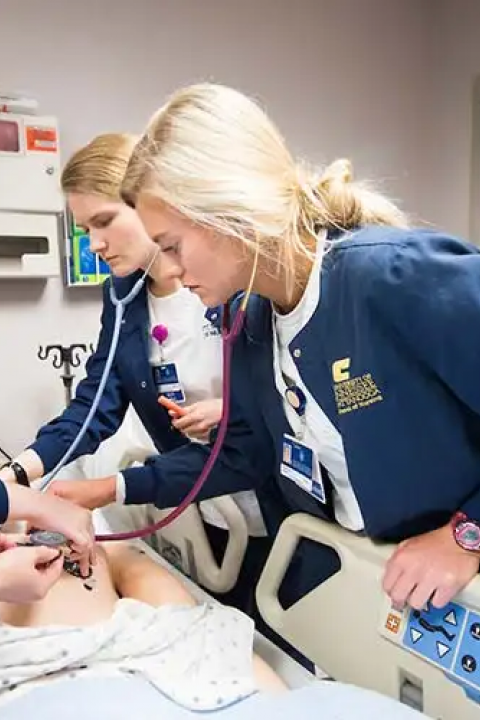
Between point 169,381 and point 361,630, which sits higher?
point 169,381

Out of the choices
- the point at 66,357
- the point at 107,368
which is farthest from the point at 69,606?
the point at 66,357

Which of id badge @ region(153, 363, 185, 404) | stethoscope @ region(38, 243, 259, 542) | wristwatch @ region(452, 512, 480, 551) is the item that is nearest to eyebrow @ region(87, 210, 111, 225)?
stethoscope @ region(38, 243, 259, 542)

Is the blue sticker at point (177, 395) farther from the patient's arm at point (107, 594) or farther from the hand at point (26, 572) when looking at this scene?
the hand at point (26, 572)

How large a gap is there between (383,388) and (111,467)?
116 centimetres

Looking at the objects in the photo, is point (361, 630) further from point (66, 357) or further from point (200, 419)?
point (66, 357)

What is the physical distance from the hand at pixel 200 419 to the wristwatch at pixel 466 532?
1.93 ft

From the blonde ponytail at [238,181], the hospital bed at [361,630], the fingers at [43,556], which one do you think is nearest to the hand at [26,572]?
the fingers at [43,556]

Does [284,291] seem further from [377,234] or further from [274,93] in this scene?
[274,93]

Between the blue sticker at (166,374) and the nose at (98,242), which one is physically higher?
the nose at (98,242)

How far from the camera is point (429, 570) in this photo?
3.36 feet

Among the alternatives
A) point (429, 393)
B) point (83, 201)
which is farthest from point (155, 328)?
point (429, 393)

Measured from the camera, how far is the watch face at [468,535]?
104 centimetres

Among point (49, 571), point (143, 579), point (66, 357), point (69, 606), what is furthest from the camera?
point (66, 357)

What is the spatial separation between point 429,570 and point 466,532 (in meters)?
0.08
